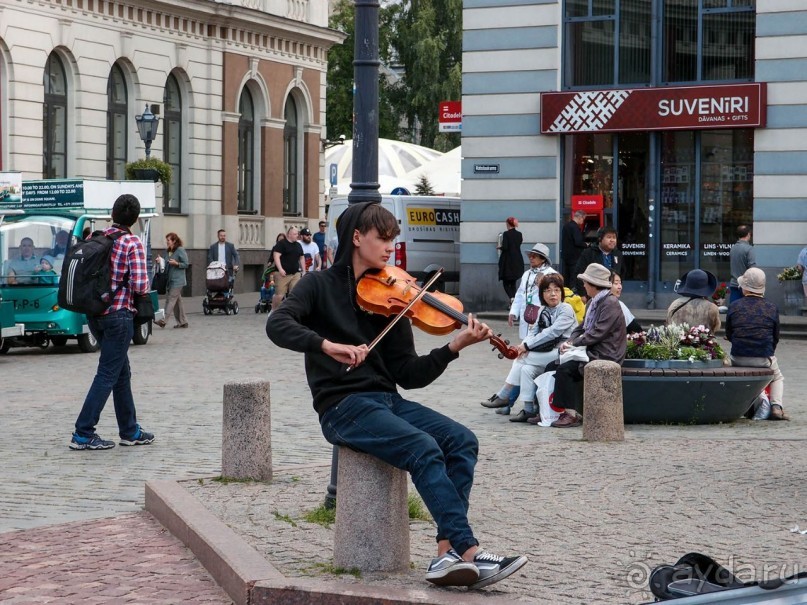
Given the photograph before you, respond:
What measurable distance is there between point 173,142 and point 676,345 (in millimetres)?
24857

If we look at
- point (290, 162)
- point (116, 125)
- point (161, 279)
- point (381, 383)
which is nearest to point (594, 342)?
point (381, 383)

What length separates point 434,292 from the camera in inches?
249

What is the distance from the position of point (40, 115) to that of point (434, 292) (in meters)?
26.5

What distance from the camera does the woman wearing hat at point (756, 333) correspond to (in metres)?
13.3

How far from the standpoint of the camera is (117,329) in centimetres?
1110

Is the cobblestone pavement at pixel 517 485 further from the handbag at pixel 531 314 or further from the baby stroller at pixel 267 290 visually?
the baby stroller at pixel 267 290

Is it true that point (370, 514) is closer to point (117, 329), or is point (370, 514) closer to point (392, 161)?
point (117, 329)

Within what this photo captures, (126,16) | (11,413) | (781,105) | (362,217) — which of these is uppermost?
(126,16)

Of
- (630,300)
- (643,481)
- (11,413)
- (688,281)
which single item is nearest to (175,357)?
(11,413)

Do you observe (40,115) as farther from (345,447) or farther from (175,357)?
(345,447)

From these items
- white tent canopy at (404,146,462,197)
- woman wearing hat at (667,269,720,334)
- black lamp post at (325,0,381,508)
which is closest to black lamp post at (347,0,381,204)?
black lamp post at (325,0,381,508)

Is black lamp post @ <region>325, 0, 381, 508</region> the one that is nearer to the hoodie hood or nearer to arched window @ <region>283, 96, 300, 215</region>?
the hoodie hood

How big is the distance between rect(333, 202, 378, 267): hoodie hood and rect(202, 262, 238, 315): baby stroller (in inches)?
860

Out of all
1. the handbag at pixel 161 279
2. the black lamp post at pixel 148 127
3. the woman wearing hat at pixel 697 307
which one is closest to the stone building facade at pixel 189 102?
the black lamp post at pixel 148 127
